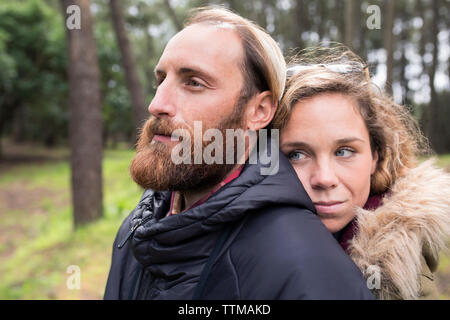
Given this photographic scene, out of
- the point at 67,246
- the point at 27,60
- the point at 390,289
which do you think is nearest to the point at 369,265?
the point at 390,289

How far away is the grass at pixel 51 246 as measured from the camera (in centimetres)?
532

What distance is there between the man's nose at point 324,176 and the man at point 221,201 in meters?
0.18

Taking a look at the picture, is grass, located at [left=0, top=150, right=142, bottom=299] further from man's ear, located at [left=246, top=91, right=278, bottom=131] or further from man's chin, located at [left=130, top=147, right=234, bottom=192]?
man's ear, located at [left=246, top=91, right=278, bottom=131]

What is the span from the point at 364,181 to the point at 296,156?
1.14ft

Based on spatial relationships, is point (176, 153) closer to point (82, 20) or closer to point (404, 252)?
point (404, 252)

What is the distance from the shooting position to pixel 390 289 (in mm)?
1539

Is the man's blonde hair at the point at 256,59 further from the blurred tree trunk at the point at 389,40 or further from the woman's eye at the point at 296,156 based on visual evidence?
the blurred tree trunk at the point at 389,40

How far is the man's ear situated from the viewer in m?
1.68

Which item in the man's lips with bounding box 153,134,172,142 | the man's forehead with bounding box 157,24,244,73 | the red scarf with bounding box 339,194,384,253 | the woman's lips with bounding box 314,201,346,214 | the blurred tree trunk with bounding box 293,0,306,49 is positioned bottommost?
the red scarf with bounding box 339,194,384,253

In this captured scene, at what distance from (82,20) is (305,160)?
658 centimetres

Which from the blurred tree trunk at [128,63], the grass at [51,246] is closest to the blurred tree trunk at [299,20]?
the blurred tree trunk at [128,63]

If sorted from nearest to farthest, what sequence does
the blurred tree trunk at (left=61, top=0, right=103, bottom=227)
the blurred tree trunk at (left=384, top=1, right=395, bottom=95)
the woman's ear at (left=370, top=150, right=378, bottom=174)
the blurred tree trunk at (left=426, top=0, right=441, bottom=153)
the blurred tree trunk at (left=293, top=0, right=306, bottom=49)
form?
1. the woman's ear at (left=370, top=150, right=378, bottom=174)
2. the blurred tree trunk at (left=61, top=0, right=103, bottom=227)
3. the blurred tree trunk at (left=384, top=1, right=395, bottom=95)
4. the blurred tree trunk at (left=293, top=0, right=306, bottom=49)
5. the blurred tree trunk at (left=426, top=0, right=441, bottom=153)

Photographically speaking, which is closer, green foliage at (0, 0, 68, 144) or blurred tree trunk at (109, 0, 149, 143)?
blurred tree trunk at (109, 0, 149, 143)

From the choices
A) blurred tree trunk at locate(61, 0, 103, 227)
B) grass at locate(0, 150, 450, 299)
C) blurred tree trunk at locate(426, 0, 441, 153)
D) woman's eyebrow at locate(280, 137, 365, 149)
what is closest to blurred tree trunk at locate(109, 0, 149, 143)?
blurred tree trunk at locate(61, 0, 103, 227)
